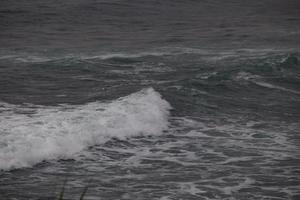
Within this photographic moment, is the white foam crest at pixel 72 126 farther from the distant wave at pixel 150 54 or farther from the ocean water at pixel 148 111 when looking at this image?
the distant wave at pixel 150 54

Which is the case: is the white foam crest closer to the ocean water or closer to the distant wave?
the ocean water

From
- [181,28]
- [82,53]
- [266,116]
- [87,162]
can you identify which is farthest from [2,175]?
[181,28]

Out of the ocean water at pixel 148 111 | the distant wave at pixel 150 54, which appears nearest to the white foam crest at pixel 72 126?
the ocean water at pixel 148 111

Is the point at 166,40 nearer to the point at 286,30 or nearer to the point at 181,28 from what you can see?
the point at 181,28

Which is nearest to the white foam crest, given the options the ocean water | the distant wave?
the ocean water

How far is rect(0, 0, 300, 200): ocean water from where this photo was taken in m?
11.2

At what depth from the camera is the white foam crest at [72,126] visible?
40.8 ft

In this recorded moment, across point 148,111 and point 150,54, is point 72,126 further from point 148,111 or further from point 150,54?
point 150,54

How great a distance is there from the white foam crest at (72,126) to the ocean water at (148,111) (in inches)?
1.1

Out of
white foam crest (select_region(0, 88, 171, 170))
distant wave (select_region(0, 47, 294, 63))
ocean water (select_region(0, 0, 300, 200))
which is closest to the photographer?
ocean water (select_region(0, 0, 300, 200))

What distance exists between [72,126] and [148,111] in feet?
7.91

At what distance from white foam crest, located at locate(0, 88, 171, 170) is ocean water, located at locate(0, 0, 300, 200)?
27mm

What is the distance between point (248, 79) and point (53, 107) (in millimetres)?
6782

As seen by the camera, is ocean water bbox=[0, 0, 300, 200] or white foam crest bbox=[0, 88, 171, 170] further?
white foam crest bbox=[0, 88, 171, 170]
